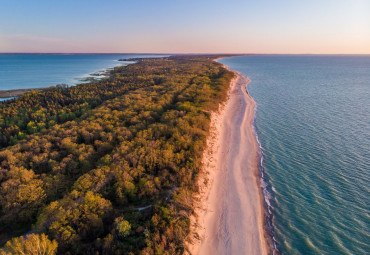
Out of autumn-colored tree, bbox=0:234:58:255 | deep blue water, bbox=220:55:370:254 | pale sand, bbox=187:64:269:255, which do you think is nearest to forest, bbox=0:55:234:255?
autumn-colored tree, bbox=0:234:58:255

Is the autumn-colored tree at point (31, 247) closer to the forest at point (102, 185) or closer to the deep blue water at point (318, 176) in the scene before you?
the forest at point (102, 185)

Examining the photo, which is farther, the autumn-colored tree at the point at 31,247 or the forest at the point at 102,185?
the forest at the point at 102,185

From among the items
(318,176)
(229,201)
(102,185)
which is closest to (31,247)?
(102,185)

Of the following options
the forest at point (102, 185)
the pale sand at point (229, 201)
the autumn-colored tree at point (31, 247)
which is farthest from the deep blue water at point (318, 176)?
the autumn-colored tree at point (31, 247)

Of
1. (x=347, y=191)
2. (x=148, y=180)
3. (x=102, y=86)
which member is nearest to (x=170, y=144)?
(x=148, y=180)

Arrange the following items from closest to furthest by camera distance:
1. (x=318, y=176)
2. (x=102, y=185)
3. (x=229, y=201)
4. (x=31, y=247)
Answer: (x=31, y=247) → (x=102, y=185) → (x=229, y=201) → (x=318, y=176)

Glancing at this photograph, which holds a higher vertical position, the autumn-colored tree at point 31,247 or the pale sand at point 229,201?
the autumn-colored tree at point 31,247

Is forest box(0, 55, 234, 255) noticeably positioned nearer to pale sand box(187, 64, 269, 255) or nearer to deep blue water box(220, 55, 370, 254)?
pale sand box(187, 64, 269, 255)

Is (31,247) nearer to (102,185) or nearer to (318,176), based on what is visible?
(102,185)

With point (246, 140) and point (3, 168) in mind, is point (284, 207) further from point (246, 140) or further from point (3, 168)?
point (3, 168)
